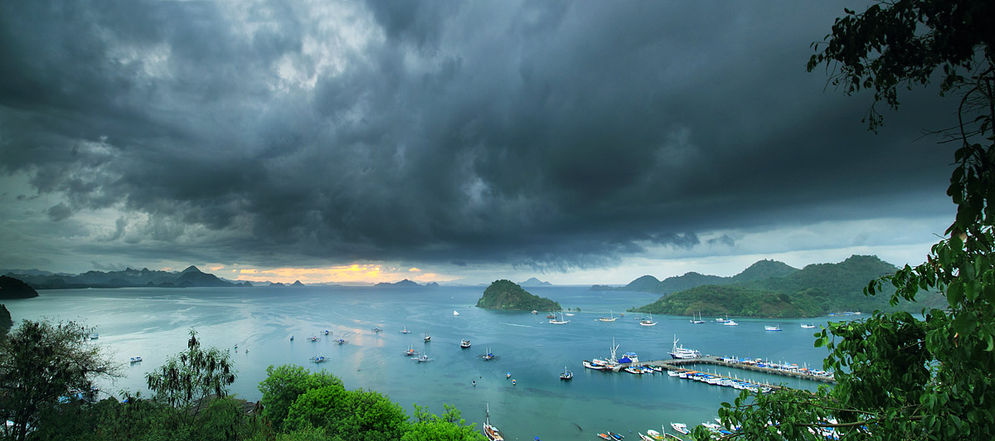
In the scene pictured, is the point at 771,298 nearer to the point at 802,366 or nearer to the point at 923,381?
the point at 802,366

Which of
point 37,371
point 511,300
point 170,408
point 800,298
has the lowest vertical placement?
point 511,300

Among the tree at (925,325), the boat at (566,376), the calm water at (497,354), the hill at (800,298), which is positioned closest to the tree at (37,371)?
the tree at (925,325)

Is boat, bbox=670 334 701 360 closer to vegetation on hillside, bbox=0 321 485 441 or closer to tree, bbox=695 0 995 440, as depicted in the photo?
vegetation on hillside, bbox=0 321 485 441

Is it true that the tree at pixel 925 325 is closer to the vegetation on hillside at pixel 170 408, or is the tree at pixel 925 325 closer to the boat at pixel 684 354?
the vegetation on hillside at pixel 170 408

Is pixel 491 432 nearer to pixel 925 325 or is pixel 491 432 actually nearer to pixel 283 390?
pixel 283 390

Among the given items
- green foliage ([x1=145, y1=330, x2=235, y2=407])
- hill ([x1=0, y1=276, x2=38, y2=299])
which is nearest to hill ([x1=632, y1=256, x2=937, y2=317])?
green foliage ([x1=145, y1=330, x2=235, y2=407])

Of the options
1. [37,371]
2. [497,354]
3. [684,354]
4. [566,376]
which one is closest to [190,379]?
[37,371]
